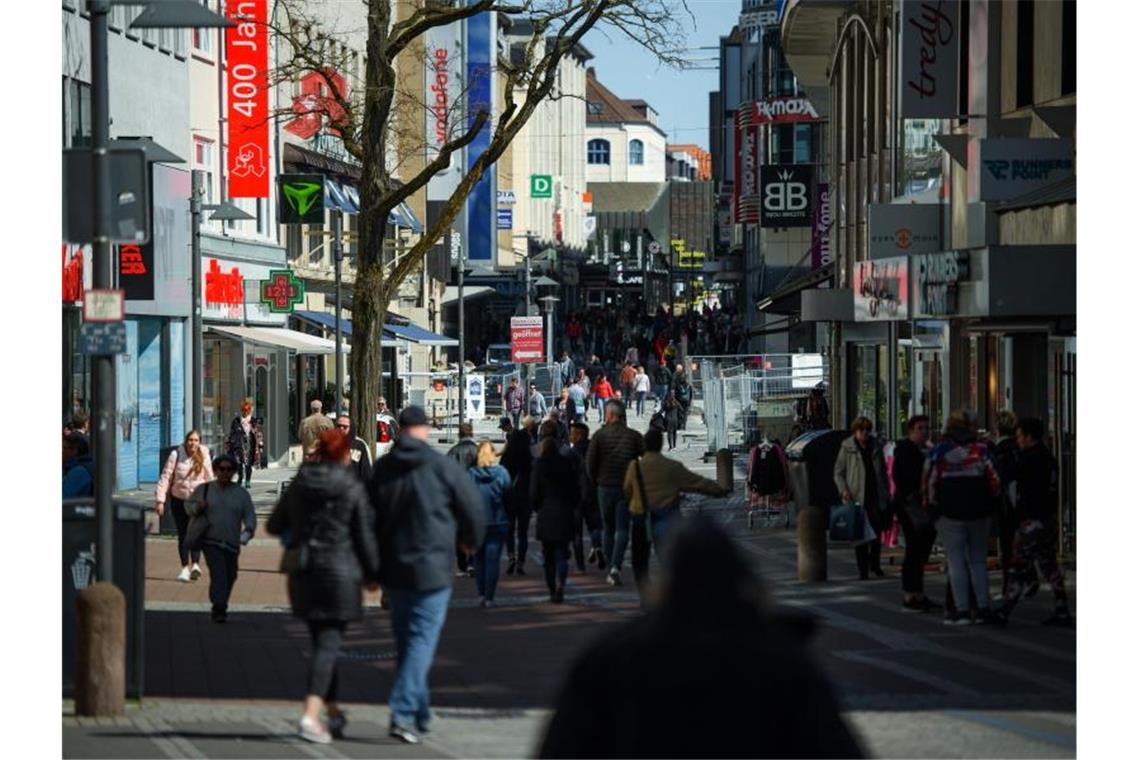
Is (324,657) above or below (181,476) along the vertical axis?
below

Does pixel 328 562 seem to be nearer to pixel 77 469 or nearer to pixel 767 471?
pixel 77 469

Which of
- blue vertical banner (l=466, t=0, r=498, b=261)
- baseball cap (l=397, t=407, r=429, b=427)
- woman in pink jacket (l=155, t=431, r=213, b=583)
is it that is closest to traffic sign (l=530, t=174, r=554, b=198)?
blue vertical banner (l=466, t=0, r=498, b=261)

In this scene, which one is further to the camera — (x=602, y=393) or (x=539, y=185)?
(x=539, y=185)

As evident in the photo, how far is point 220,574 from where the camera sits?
17.5 metres

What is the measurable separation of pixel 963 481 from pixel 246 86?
→ 2729 cm

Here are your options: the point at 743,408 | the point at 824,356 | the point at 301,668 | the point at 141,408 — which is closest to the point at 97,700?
the point at 301,668

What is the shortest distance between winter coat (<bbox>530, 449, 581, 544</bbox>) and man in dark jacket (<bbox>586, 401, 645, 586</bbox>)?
46.8 inches

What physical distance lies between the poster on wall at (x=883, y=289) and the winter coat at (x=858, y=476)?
152 inches

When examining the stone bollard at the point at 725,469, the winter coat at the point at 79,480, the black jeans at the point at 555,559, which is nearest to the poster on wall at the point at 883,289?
the stone bollard at the point at 725,469

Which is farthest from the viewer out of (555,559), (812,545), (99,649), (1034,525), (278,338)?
(278,338)

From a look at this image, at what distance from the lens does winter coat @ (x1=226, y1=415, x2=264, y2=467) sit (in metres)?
35.2

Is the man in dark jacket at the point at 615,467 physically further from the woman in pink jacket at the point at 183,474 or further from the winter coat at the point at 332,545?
the winter coat at the point at 332,545

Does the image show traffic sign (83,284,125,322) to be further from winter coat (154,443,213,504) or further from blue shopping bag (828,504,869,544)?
blue shopping bag (828,504,869,544)

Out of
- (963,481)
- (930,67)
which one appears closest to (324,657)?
(963,481)
